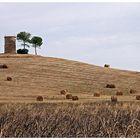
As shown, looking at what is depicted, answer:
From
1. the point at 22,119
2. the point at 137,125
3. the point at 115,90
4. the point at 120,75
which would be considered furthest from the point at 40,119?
the point at 120,75

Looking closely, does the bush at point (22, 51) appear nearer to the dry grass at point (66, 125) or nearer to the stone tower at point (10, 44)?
the stone tower at point (10, 44)

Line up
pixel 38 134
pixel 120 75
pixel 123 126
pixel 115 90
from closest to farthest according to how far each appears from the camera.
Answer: pixel 38 134 → pixel 123 126 → pixel 115 90 → pixel 120 75

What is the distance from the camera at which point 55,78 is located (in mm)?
64000

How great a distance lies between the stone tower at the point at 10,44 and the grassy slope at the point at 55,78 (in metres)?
2.40

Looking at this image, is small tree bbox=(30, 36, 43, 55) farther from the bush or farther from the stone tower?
the stone tower

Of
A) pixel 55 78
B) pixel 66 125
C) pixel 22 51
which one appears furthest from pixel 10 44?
pixel 66 125

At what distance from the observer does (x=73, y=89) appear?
58469 mm

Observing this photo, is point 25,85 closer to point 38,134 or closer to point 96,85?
point 96,85

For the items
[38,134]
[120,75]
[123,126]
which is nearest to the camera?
[38,134]

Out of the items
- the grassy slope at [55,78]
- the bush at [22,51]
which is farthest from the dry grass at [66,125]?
the bush at [22,51]

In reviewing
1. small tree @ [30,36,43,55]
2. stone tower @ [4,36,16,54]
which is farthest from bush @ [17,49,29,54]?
small tree @ [30,36,43,55]

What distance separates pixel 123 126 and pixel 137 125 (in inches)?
32.3

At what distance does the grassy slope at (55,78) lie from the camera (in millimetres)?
55266

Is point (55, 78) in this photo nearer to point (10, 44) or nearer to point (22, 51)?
point (10, 44)
